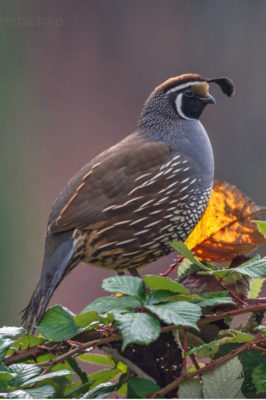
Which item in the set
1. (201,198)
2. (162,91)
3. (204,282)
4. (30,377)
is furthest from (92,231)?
(30,377)

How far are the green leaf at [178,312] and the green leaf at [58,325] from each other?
0.10m

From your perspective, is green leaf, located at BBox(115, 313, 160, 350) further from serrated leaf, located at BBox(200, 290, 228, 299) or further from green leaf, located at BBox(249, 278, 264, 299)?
green leaf, located at BBox(249, 278, 264, 299)

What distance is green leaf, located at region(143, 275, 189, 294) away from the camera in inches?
21.6

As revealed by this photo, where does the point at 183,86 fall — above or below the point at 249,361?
above

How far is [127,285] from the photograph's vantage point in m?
0.56

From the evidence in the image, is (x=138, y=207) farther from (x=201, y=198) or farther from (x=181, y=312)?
(x=181, y=312)

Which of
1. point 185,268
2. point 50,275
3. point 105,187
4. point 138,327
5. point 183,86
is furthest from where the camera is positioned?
point 183,86

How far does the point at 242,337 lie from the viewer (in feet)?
1.83

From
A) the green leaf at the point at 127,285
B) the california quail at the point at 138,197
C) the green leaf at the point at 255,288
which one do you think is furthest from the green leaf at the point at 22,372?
the california quail at the point at 138,197

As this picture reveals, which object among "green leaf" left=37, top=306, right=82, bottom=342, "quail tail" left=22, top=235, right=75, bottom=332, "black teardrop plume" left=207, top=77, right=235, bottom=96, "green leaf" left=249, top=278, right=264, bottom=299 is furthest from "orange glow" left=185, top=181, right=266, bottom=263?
"black teardrop plume" left=207, top=77, right=235, bottom=96

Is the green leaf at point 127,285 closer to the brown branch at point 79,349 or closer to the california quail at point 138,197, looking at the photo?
the brown branch at point 79,349

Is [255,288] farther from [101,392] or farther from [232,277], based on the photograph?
[101,392]

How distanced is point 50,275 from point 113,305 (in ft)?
2.86

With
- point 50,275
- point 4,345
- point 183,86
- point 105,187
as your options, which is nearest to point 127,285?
point 4,345
